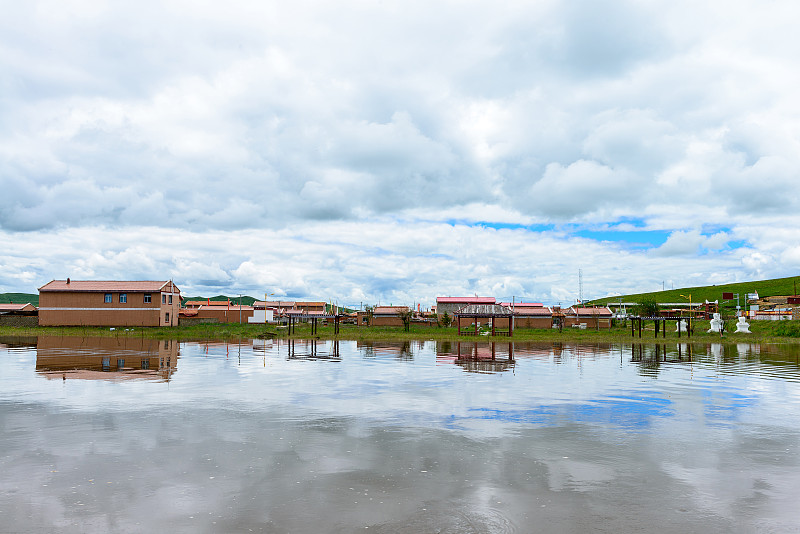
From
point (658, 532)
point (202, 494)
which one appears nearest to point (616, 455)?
point (658, 532)

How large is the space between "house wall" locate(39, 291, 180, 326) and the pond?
56605 millimetres

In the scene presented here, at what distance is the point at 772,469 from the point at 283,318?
121252 millimetres

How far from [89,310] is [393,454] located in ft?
260

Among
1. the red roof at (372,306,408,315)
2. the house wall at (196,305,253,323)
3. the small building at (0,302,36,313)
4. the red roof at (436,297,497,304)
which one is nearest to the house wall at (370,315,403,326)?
the red roof at (372,306,408,315)

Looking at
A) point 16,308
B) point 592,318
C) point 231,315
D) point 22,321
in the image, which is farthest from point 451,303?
point 16,308

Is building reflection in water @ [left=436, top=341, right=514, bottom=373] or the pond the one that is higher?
the pond

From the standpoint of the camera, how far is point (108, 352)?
38.3 m

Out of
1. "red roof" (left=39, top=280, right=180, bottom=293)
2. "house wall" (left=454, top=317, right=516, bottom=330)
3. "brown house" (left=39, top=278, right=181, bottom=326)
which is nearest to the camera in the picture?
"brown house" (left=39, top=278, right=181, bottom=326)

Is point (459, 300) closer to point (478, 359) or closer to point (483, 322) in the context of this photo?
point (483, 322)

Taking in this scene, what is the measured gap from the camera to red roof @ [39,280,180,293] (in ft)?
255

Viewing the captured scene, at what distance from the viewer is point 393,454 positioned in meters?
12.2

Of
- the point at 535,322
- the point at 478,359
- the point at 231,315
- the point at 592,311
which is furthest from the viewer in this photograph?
the point at 231,315

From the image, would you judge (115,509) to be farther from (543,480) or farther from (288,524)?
(543,480)

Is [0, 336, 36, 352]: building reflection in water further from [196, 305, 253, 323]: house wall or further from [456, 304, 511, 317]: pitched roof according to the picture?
[196, 305, 253, 323]: house wall
